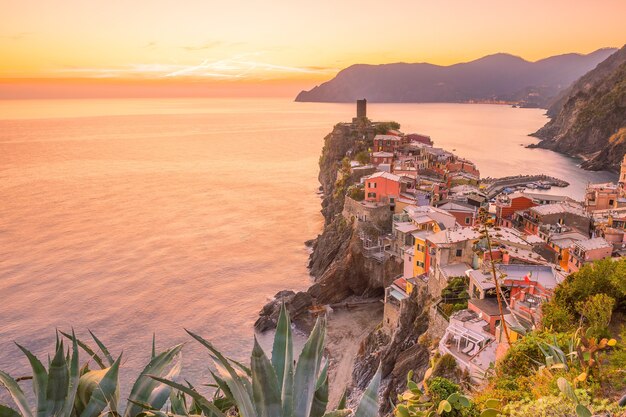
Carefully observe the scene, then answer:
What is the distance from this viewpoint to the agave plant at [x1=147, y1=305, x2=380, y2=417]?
3.36 meters

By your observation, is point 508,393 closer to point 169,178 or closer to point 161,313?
point 161,313

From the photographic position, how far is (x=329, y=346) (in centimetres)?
2427

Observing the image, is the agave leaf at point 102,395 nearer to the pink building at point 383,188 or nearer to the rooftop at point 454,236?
the rooftop at point 454,236

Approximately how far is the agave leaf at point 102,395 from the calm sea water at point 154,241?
63.4ft

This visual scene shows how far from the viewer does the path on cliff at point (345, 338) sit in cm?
2123

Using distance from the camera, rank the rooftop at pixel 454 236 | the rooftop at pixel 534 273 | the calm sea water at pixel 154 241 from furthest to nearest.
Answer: the calm sea water at pixel 154 241 → the rooftop at pixel 454 236 → the rooftop at pixel 534 273

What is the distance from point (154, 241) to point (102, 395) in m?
39.5

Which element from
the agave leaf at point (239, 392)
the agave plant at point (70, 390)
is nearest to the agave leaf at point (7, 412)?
the agave plant at point (70, 390)

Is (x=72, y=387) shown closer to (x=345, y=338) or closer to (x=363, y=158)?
(x=345, y=338)

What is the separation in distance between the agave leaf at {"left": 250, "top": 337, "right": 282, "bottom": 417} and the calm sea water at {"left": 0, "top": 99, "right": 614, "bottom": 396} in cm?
1997

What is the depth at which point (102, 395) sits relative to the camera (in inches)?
145

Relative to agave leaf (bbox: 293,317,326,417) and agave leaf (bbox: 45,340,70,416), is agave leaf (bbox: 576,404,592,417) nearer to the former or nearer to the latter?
agave leaf (bbox: 293,317,326,417)

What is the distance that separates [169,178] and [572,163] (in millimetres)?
70080

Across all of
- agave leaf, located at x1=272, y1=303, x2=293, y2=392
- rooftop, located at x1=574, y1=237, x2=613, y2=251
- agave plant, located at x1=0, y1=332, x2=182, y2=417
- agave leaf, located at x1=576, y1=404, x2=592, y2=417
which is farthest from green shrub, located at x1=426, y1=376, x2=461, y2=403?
rooftop, located at x1=574, y1=237, x2=613, y2=251
